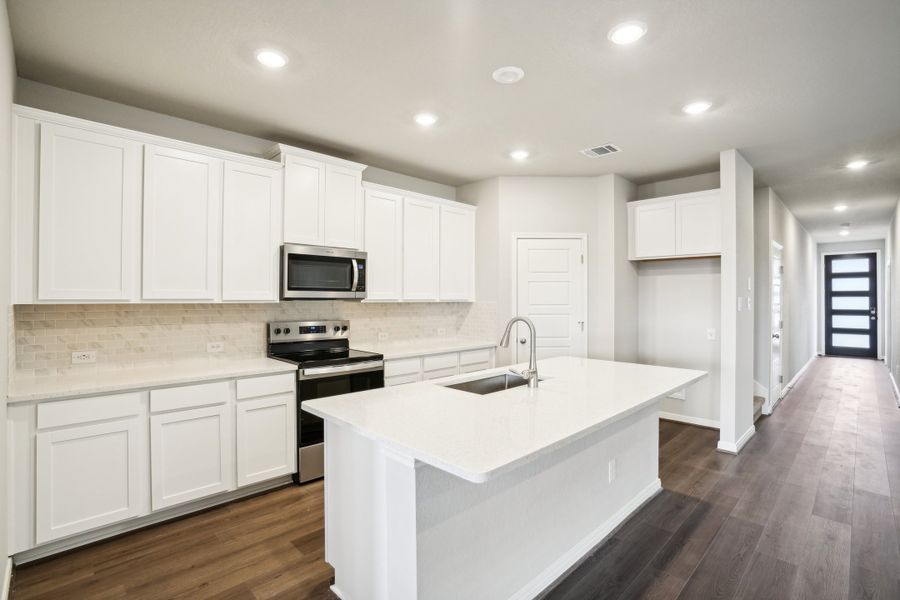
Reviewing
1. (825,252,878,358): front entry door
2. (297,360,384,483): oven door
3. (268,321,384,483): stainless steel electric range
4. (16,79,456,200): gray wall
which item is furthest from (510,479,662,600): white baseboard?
(825,252,878,358): front entry door

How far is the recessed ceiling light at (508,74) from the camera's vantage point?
251cm

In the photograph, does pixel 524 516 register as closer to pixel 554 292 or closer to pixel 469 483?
pixel 469 483

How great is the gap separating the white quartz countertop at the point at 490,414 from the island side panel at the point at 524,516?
18cm

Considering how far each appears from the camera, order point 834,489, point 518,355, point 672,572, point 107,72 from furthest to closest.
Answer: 1. point 518,355
2. point 834,489
3. point 107,72
4. point 672,572

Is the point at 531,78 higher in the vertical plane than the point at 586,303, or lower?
higher

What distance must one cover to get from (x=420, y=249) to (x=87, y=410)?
2.87m

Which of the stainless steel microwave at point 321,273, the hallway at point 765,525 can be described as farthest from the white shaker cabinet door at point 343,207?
the hallway at point 765,525

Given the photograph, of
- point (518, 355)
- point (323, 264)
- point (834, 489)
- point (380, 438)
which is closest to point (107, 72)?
point (323, 264)

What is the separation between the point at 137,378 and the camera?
2613 mm

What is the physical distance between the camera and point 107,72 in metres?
2.56

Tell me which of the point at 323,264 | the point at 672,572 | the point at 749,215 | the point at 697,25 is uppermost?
the point at 697,25

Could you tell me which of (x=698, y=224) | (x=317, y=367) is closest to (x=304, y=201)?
(x=317, y=367)

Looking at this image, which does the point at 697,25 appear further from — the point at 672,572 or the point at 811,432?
the point at 811,432

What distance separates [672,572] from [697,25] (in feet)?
8.74
